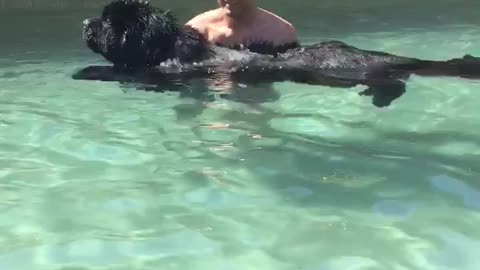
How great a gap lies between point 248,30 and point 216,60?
11.3 inches

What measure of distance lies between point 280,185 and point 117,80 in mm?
1743

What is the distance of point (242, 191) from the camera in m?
2.99

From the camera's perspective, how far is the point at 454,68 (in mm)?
4141

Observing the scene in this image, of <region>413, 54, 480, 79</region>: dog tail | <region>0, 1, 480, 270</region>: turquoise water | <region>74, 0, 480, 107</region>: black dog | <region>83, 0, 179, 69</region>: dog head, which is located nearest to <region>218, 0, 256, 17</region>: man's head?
<region>74, 0, 480, 107</region>: black dog

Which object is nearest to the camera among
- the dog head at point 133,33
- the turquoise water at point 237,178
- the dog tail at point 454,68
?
the turquoise water at point 237,178

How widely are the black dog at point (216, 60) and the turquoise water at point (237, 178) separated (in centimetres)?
15

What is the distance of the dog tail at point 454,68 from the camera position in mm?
4059

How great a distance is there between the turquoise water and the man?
0.28 m

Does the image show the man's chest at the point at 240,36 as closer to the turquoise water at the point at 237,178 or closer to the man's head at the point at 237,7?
the man's head at the point at 237,7

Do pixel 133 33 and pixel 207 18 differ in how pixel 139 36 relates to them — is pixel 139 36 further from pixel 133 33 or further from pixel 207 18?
pixel 207 18

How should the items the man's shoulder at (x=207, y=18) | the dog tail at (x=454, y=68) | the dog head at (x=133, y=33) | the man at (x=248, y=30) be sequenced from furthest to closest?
the man's shoulder at (x=207, y=18), the man at (x=248, y=30), the dog head at (x=133, y=33), the dog tail at (x=454, y=68)

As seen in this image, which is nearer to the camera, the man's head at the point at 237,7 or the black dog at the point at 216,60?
the black dog at the point at 216,60

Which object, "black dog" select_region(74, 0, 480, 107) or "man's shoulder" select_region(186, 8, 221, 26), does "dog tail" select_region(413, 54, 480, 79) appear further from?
"man's shoulder" select_region(186, 8, 221, 26)

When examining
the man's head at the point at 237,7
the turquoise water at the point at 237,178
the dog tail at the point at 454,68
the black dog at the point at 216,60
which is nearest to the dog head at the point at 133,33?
the black dog at the point at 216,60
